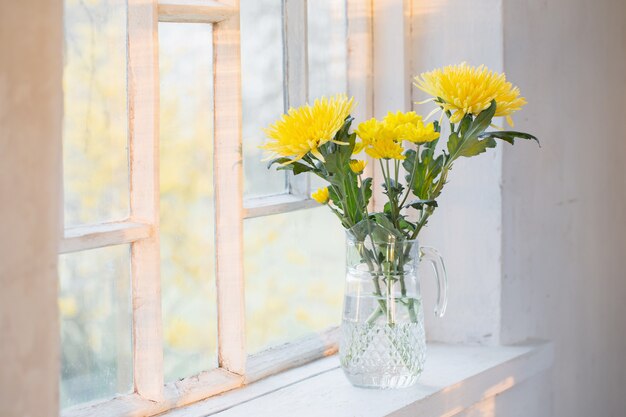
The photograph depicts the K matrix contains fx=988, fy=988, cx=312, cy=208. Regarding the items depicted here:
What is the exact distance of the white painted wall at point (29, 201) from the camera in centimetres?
96

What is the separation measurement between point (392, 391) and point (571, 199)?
0.79m

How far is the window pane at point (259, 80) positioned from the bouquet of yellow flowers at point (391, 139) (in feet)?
0.48

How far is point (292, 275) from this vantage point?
186 cm

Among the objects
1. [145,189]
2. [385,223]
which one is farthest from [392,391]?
[145,189]

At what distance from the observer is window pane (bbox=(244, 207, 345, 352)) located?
1.78 metres

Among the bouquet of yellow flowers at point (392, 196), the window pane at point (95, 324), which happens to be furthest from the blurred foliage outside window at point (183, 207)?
the bouquet of yellow flowers at point (392, 196)

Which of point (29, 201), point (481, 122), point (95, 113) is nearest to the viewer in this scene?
point (29, 201)

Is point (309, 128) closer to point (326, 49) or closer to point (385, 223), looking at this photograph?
point (385, 223)

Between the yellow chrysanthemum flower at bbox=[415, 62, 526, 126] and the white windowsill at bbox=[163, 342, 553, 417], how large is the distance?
475mm

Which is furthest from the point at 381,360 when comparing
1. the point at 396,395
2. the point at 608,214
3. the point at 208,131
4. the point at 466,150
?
the point at 608,214

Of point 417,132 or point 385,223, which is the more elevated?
point 417,132

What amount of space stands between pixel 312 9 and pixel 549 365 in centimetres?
90

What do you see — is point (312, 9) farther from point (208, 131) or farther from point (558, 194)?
point (558, 194)

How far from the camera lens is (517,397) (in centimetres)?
203
